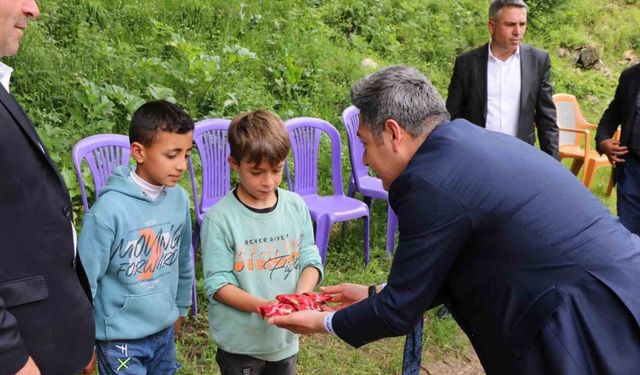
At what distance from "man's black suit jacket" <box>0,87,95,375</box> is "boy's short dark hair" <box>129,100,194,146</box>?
0.81 meters

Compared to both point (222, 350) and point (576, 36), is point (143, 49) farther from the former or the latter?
point (576, 36)

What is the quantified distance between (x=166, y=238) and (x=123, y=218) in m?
0.23

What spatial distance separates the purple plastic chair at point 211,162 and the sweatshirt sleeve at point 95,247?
6.24 ft

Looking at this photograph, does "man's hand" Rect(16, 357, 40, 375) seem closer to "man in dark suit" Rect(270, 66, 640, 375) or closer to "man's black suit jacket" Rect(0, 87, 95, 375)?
"man's black suit jacket" Rect(0, 87, 95, 375)

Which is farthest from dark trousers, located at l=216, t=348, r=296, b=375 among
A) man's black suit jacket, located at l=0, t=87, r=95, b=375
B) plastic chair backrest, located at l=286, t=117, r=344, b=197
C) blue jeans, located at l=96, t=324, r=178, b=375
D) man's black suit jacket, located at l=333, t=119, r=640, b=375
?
plastic chair backrest, located at l=286, t=117, r=344, b=197

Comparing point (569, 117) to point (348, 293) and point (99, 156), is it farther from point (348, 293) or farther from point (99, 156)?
point (348, 293)

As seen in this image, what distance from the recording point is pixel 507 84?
4.92 metres

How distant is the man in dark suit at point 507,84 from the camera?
4902 millimetres

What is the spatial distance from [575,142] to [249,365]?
6.68 metres

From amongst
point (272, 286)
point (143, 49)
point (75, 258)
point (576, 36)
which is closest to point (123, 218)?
point (75, 258)

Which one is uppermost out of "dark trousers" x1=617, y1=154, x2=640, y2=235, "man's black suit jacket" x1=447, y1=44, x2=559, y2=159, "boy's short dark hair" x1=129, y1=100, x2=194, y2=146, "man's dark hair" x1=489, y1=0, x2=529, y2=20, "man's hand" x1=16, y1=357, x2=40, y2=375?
"man's dark hair" x1=489, y1=0, x2=529, y2=20

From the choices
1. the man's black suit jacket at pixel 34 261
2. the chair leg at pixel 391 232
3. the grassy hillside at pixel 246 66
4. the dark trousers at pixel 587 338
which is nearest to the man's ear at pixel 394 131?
the dark trousers at pixel 587 338

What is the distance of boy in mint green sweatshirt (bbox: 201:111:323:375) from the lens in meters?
2.85

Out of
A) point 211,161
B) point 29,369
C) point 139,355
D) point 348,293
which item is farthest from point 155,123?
point 211,161
